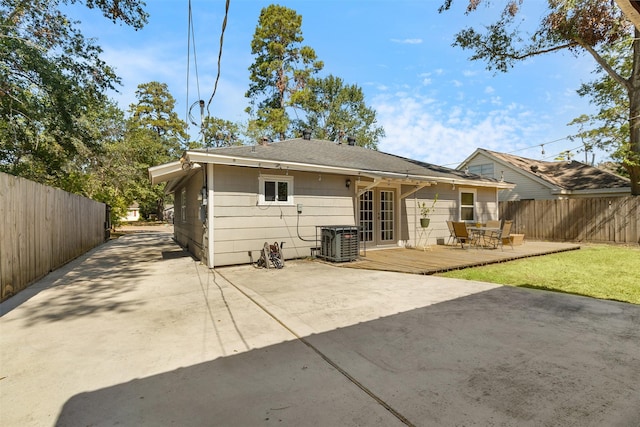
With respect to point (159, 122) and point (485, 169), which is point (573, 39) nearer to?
point (485, 169)

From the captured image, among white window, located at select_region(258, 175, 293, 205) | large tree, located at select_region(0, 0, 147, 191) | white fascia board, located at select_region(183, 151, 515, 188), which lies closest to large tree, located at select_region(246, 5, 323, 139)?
large tree, located at select_region(0, 0, 147, 191)

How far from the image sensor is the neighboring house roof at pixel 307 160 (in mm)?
7302

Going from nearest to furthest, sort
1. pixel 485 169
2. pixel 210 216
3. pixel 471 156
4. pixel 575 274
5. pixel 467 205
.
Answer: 1. pixel 575 274
2. pixel 210 216
3. pixel 467 205
4. pixel 485 169
5. pixel 471 156

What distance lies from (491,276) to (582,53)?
13904 millimetres

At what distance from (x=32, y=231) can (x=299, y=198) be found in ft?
18.6

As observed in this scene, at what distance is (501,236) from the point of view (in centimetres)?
959

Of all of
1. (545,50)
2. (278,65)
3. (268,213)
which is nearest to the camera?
(268,213)

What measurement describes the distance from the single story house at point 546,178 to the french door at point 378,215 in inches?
296

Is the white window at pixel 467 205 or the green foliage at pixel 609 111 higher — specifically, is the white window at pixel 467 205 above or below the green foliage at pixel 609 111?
below

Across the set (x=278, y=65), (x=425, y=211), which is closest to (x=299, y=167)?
(x=425, y=211)

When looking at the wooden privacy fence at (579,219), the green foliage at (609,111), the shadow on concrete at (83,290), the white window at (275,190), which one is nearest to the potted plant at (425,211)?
the white window at (275,190)

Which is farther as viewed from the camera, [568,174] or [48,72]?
[568,174]

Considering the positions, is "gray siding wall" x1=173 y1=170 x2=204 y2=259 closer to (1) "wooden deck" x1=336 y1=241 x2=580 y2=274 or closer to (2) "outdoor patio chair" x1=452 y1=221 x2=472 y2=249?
(1) "wooden deck" x1=336 y1=241 x2=580 y2=274

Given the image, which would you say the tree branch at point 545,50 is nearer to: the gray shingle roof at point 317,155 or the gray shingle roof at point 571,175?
the gray shingle roof at point 571,175
